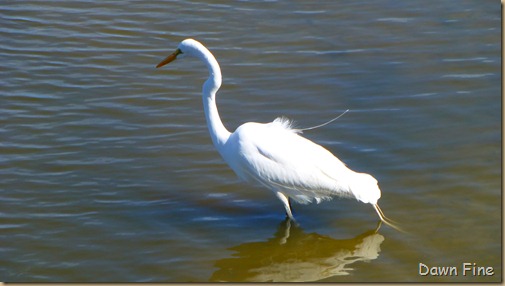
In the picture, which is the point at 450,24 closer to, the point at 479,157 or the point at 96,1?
the point at 479,157

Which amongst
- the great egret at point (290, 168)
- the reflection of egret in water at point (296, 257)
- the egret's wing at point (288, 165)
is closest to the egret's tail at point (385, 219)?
the great egret at point (290, 168)

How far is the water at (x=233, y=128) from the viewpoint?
5840 millimetres

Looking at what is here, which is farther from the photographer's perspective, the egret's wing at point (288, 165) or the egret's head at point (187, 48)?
the egret's head at point (187, 48)

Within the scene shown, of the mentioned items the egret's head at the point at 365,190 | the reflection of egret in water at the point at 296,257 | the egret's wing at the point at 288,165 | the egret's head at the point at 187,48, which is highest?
the egret's head at the point at 187,48

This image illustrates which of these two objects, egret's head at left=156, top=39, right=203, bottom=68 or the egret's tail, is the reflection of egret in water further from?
egret's head at left=156, top=39, right=203, bottom=68

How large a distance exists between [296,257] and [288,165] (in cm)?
61

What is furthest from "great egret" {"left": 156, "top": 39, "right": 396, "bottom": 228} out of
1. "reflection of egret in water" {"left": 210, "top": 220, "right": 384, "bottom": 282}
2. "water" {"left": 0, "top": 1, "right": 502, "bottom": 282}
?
"water" {"left": 0, "top": 1, "right": 502, "bottom": 282}

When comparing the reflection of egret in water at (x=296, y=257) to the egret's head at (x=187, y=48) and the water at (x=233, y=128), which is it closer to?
the water at (x=233, y=128)

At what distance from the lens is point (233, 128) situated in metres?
7.31

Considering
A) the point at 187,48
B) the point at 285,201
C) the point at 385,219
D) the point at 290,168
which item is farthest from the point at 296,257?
the point at 187,48

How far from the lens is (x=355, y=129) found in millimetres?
7199

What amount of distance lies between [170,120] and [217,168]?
32.4 inches

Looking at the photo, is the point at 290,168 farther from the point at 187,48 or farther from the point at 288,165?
the point at 187,48

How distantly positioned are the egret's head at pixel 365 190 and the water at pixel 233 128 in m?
0.31
